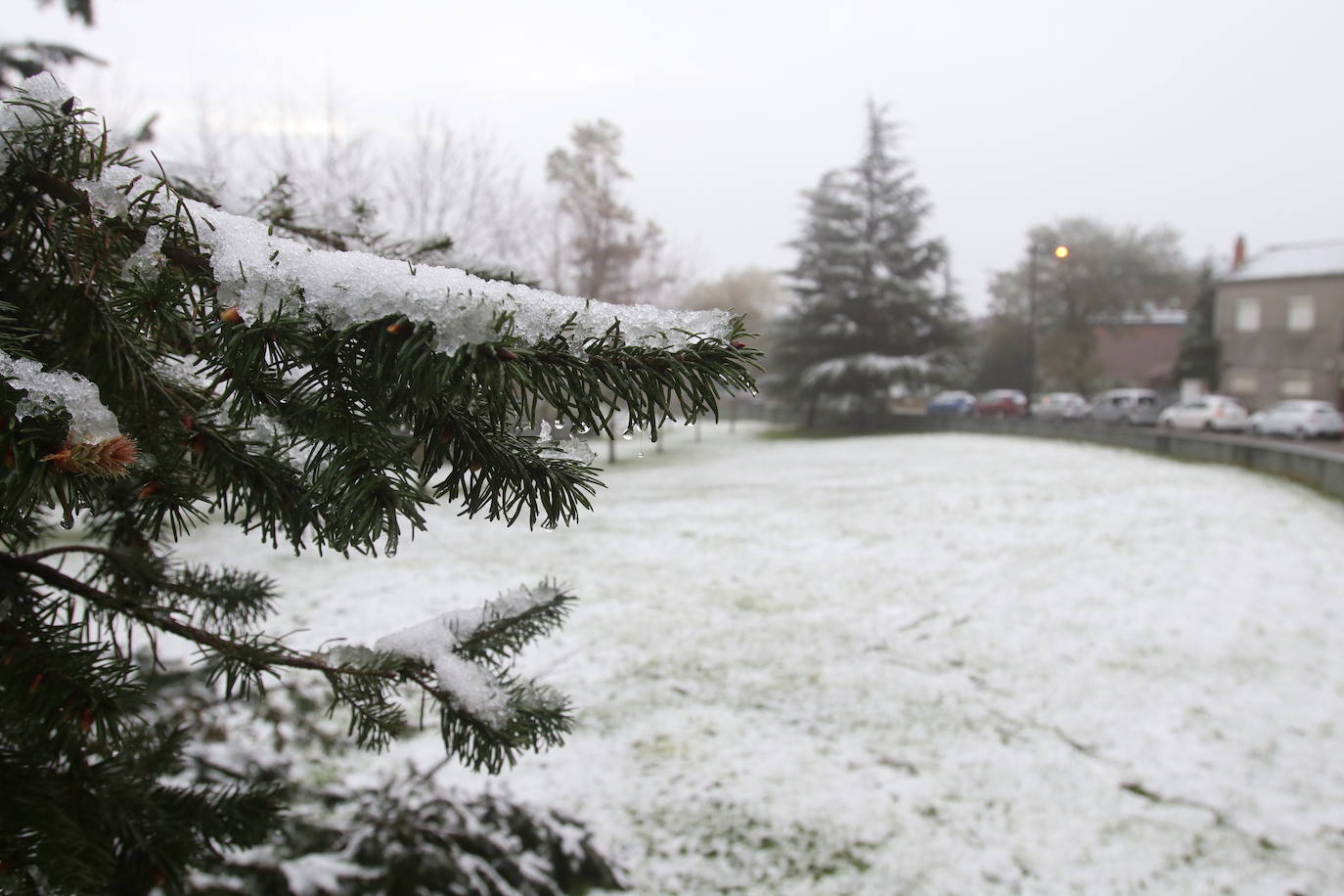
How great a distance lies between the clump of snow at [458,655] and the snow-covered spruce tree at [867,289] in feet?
105

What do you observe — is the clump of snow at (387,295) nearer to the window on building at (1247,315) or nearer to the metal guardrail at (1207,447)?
the metal guardrail at (1207,447)

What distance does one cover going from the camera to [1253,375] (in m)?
38.3

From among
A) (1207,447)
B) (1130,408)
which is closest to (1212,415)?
(1130,408)

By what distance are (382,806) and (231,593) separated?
2689mm

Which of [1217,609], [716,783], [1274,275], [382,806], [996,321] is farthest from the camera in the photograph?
[996,321]

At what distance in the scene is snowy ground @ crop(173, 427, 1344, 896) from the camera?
385cm

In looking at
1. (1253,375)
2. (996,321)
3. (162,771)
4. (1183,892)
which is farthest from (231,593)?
(996,321)

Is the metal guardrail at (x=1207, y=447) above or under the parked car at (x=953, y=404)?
under

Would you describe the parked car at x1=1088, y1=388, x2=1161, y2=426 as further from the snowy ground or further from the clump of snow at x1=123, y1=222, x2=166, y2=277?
the clump of snow at x1=123, y1=222, x2=166, y2=277

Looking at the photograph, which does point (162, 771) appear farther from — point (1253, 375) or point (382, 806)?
point (1253, 375)

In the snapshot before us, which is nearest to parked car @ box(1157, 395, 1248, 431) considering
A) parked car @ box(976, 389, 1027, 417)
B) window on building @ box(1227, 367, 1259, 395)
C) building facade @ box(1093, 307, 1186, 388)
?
parked car @ box(976, 389, 1027, 417)

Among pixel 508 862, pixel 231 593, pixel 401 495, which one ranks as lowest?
pixel 508 862

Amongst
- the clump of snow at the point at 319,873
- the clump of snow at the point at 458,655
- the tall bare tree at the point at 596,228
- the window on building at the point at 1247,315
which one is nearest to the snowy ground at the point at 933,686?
the clump of snow at the point at 458,655

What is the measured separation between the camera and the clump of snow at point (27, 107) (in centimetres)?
72
